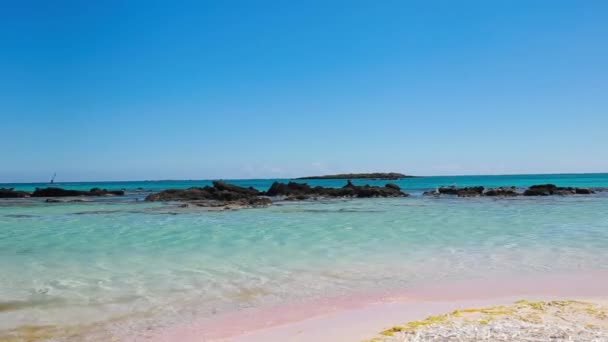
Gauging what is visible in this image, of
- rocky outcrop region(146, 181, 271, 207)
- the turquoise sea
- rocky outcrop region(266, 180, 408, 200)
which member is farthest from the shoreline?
rocky outcrop region(266, 180, 408, 200)

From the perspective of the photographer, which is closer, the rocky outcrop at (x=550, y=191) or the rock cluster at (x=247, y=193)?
the rock cluster at (x=247, y=193)

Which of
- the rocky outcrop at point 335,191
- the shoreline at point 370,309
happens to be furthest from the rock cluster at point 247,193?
A: the shoreline at point 370,309

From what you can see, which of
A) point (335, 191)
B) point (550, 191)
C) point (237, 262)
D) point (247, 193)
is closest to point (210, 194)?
point (247, 193)

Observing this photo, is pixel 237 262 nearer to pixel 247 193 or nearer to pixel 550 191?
pixel 247 193

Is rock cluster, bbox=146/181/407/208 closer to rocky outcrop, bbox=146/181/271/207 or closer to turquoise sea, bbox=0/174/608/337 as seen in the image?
rocky outcrop, bbox=146/181/271/207

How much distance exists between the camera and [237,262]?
1144 cm

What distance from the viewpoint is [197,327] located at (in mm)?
6668

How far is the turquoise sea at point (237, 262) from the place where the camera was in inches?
307

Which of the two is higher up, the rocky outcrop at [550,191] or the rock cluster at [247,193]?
the rock cluster at [247,193]

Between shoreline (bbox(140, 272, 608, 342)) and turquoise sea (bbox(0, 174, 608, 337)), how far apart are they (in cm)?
45

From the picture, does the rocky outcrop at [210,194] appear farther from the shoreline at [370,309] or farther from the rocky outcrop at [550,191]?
the shoreline at [370,309]

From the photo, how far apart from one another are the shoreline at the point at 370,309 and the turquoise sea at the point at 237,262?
1.47ft

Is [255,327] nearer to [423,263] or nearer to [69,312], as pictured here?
[69,312]

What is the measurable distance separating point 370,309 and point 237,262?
4.84 meters
